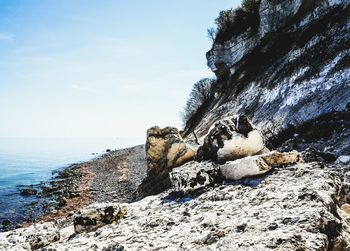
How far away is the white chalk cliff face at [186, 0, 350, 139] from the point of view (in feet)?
Answer: 57.7

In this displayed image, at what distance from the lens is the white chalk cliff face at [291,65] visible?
692 inches

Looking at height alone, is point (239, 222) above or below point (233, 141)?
below

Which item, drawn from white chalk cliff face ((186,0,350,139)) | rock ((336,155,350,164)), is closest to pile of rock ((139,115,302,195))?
rock ((336,155,350,164))

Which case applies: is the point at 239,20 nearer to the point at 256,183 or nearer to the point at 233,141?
the point at 233,141

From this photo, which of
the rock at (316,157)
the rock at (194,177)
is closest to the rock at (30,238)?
the rock at (194,177)

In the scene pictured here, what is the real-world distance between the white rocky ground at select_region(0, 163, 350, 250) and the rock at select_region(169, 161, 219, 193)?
0.43 m

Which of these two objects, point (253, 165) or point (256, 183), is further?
point (253, 165)

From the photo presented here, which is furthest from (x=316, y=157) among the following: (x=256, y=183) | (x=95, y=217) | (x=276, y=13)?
(x=276, y=13)

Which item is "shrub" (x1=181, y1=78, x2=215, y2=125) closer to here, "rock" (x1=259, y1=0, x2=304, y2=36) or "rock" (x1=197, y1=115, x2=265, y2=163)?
"rock" (x1=259, y1=0, x2=304, y2=36)

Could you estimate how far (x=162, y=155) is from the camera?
13477mm

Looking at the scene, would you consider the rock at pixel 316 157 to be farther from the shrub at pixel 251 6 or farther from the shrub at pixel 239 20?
the shrub at pixel 251 6

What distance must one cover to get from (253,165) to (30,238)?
18.2 ft

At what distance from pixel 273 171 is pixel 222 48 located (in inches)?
1200

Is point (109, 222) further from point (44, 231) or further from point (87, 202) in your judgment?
point (87, 202)
